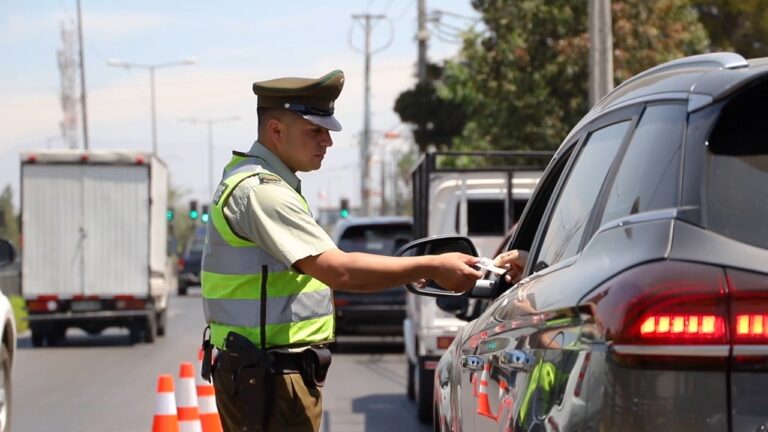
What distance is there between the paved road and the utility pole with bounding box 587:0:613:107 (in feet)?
14.3

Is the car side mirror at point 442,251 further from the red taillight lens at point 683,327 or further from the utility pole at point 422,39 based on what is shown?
the utility pole at point 422,39

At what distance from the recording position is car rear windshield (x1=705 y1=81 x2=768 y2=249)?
9.79 feet

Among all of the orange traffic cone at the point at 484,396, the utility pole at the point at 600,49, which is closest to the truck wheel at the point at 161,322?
the utility pole at the point at 600,49

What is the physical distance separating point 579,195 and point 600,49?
14.6 metres

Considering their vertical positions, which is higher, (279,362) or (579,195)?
(579,195)

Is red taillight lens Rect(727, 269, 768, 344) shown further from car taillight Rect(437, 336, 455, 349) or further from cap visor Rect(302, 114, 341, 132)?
car taillight Rect(437, 336, 455, 349)

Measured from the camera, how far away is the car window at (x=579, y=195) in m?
3.78

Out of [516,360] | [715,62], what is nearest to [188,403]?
[516,360]

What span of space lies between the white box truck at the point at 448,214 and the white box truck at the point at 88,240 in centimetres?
1016

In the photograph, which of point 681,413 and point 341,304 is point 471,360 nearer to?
point 681,413

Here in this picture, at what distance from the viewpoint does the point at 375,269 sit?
14.9 feet

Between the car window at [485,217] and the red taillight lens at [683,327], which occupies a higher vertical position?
the red taillight lens at [683,327]

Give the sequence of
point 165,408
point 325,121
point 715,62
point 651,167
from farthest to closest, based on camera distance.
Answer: point 165,408 → point 325,121 → point 715,62 → point 651,167

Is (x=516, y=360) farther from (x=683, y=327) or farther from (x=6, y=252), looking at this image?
(x=6, y=252)
